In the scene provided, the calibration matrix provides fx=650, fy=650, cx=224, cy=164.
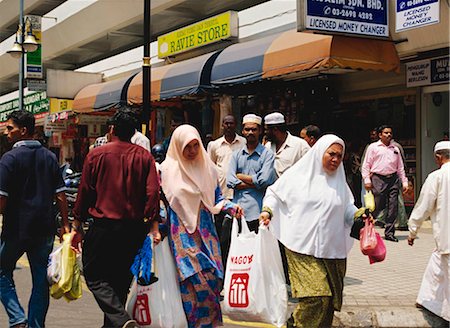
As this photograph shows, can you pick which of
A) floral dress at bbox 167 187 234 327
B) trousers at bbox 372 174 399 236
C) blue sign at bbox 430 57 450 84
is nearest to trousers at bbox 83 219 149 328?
floral dress at bbox 167 187 234 327

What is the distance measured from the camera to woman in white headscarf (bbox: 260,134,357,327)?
4.82 m

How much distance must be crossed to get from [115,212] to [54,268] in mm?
682

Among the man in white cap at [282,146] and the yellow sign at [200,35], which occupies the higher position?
the yellow sign at [200,35]

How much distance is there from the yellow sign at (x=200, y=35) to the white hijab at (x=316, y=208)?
1043cm

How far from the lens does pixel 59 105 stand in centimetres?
2372

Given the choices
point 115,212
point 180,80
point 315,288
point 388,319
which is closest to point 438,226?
point 388,319

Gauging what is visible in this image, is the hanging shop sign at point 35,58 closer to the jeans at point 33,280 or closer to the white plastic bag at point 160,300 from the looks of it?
the jeans at point 33,280

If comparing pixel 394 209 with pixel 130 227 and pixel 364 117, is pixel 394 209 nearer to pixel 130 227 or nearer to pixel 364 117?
pixel 364 117

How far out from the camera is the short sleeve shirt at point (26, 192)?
4.91m

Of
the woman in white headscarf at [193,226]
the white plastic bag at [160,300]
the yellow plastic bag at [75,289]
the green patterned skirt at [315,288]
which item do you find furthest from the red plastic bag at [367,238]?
the yellow plastic bag at [75,289]

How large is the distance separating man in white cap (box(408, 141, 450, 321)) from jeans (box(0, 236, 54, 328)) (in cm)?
305

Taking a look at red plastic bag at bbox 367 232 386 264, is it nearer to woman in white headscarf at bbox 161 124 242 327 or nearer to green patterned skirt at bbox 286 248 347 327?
green patterned skirt at bbox 286 248 347 327

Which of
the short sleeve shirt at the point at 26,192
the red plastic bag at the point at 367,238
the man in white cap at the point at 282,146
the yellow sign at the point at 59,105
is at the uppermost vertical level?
the yellow sign at the point at 59,105

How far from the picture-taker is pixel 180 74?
1435 cm
